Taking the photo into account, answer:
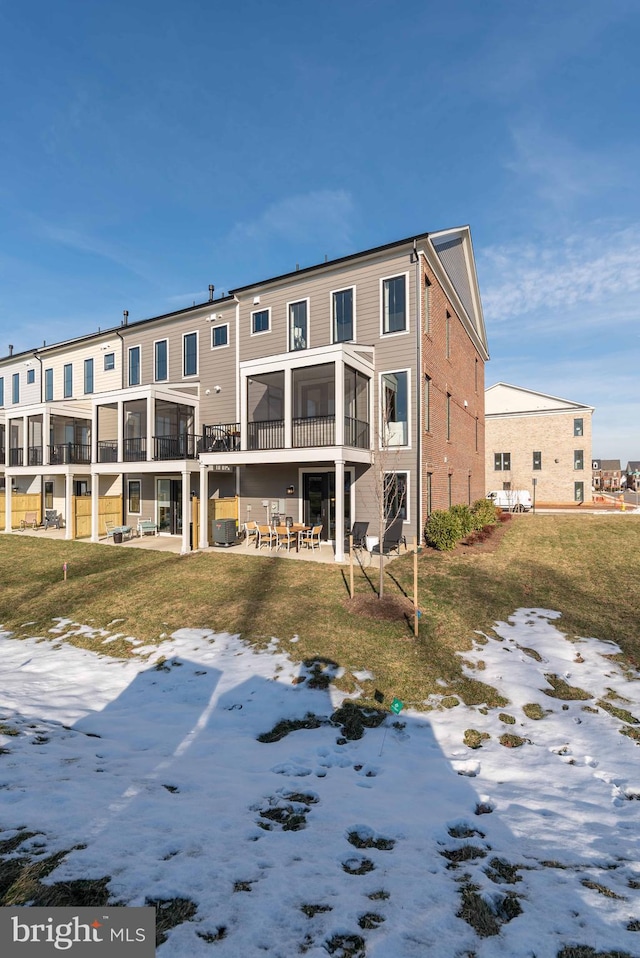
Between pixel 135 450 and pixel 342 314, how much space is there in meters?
12.1

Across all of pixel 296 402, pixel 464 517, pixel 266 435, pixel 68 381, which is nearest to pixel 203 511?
pixel 266 435

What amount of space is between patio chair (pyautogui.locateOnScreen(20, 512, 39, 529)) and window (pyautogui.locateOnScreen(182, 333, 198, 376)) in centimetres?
1237

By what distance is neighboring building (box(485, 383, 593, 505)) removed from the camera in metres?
35.8

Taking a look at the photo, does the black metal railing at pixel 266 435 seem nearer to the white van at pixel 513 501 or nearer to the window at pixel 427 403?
the window at pixel 427 403

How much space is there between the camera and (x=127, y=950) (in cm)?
222

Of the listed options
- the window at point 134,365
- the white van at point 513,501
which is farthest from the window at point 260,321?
the white van at point 513,501

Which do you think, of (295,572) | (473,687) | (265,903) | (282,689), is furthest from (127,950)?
(295,572)

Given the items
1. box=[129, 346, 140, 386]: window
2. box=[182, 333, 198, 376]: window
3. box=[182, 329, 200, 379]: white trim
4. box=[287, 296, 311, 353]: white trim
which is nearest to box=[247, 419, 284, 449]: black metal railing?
box=[287, 296, 311, 353]: white trim

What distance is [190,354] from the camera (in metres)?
21.3

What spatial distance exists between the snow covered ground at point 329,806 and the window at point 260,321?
1494 cm

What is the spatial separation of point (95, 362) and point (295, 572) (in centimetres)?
1981

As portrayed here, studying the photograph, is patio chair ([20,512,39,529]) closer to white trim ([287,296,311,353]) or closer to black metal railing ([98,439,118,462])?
black metal railing ([98,439,118,462])

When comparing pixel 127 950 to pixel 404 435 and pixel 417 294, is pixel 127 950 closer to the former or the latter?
pixel 404 435

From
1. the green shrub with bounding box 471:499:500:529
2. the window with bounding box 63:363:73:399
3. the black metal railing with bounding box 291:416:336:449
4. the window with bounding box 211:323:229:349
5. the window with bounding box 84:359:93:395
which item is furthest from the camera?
the window with bounding box 63:363:73:399
